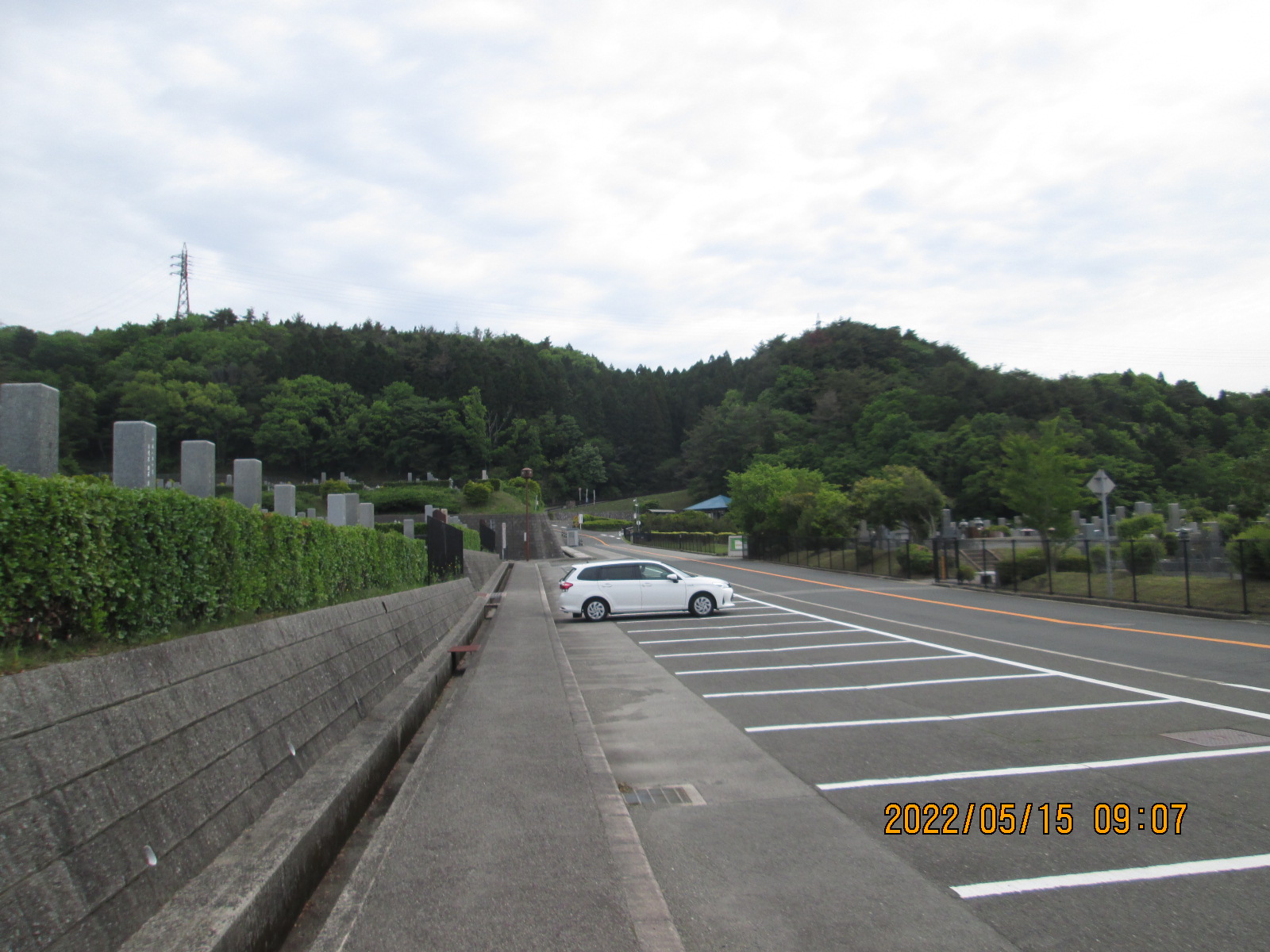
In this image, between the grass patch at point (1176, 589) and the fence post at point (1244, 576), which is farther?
the grass patch at point (1176, 589)

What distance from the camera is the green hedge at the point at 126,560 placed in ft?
11.8

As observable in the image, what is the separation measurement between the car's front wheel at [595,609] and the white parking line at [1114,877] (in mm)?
16560

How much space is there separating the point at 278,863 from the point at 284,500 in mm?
6287

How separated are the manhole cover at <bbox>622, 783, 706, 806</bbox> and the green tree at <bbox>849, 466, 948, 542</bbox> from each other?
3514cm

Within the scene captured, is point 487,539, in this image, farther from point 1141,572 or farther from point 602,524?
point 602,524

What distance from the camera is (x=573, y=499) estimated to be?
14412cm

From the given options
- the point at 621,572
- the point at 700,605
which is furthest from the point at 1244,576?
the point at 621,572

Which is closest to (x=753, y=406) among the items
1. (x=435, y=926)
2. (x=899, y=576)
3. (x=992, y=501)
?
(x=992, y=501)

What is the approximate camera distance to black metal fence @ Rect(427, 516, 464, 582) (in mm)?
19656

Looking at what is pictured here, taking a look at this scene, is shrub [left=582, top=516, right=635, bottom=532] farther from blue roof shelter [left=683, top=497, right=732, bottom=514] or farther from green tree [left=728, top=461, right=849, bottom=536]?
green tree [left=728, top=461, right=849, bottom=536]

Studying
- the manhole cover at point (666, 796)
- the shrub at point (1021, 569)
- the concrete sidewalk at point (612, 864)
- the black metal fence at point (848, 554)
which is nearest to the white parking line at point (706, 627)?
the concrete sidewalk at point (612, 864)

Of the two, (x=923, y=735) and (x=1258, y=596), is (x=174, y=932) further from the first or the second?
(x=1258, y=596)

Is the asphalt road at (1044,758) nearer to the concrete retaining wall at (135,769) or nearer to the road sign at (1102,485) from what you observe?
the concrete retaining wall at (135,769)

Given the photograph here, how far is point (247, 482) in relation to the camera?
798 centimetres
